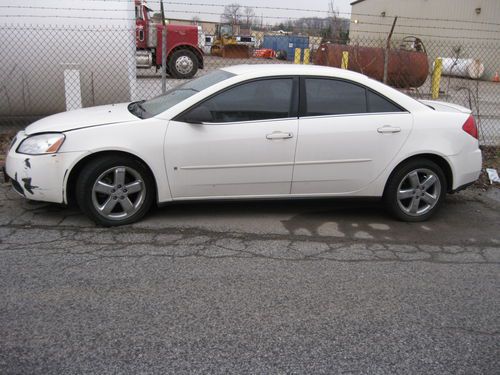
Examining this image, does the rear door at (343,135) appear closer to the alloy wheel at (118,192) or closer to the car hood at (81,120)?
the alloy wheel at (118,192)

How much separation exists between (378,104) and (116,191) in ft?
8.88

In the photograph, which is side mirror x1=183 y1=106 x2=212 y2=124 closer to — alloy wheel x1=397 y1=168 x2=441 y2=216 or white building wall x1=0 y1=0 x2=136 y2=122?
alloy wheel x1=397 y1=168 x2=441 y2=216

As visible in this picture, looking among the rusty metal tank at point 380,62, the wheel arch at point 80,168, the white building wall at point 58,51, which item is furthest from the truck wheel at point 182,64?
the wheel arch at point 80,168

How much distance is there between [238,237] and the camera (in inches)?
190

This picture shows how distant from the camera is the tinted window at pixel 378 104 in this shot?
518 centimetres

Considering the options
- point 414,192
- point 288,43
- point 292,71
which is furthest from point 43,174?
point 288,43

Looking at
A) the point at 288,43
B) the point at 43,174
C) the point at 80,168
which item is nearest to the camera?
the point at 43,174

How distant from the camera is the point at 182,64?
17062 mm

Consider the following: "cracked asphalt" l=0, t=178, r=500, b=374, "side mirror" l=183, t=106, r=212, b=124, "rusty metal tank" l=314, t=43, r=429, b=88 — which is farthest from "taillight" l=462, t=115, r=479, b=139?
"rusty metal tank" l=314, t=43, r=429, b=88

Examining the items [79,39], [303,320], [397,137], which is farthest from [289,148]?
[79,39]

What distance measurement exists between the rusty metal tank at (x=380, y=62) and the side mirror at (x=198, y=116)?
13.2 m

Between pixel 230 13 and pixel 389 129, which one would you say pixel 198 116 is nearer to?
pixel 389 129

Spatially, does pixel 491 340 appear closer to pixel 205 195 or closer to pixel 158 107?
pixel 205 195

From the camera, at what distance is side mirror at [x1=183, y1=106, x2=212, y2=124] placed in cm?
480
